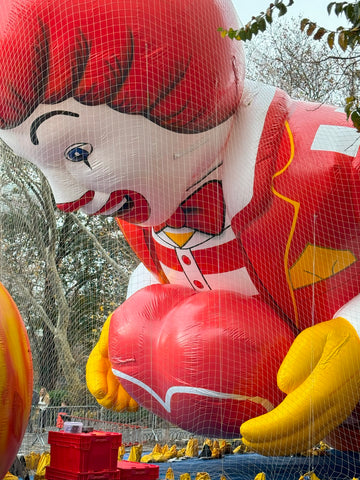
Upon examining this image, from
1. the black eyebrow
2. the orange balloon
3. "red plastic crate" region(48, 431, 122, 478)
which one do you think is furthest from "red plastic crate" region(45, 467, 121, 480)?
the black eyebrow

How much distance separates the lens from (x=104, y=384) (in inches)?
232

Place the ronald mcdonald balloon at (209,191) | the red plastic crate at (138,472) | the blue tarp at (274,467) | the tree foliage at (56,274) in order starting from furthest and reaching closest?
the tree foliage at (56,274) → the blue tarp at (274,467) → the red plastic crate at (138,472) → the ronald mcdonald balloon at (209,191)

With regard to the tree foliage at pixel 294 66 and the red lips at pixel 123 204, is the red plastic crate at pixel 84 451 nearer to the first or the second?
the red lips at pixel 123 204

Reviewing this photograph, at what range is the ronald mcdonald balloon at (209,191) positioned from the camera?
4.12 m

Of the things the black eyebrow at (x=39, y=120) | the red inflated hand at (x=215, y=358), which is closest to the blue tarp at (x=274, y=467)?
the red inflated hand at (x=215, y=358)

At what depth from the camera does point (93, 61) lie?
4074 mm

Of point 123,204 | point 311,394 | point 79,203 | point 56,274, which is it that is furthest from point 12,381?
point 56,274

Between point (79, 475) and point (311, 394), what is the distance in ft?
4.66

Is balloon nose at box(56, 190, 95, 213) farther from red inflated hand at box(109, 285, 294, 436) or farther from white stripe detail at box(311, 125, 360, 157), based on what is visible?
white stripe detail at box(311, 125, 360, 157)

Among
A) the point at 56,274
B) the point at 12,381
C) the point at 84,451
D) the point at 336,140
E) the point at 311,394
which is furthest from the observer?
the point at 56,274

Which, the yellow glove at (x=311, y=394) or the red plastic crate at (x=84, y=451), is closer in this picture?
the yellow glove at (x=311, y=394)

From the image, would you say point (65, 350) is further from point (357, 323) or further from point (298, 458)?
point (357, 323)

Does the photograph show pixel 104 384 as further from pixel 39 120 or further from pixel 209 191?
pixel 39 120

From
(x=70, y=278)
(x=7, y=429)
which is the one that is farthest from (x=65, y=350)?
(x=7, y=429)
